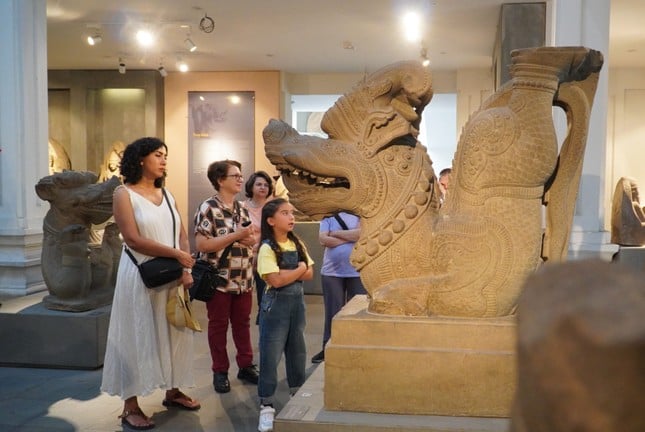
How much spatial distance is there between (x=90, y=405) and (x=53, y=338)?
908 mm

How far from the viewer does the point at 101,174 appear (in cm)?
1138

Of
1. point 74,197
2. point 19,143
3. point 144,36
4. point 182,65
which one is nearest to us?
point 74,197

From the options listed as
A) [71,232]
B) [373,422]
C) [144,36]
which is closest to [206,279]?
[71,232]

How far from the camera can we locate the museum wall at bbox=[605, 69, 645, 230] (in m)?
11.5

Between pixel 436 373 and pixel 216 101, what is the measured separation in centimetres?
972

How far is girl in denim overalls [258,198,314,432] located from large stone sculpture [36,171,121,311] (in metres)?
1.73

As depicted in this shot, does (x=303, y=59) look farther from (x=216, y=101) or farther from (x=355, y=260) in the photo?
(x=355, y=260)

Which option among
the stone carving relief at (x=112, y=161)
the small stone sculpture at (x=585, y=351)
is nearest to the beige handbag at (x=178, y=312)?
the small stone sculpture at (x=585, y=351)

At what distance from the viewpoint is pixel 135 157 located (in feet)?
→ 11.6

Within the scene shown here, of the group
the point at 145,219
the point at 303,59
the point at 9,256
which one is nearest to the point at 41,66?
the point at 9,256

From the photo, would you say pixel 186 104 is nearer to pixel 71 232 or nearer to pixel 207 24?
pixel 207 24

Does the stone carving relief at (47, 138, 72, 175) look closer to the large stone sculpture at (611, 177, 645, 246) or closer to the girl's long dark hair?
the large stone sculpture at (611, 177, 645, 246)

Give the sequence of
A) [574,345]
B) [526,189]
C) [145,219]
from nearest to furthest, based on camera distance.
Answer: [574,345] → [526,189] → [145,219]

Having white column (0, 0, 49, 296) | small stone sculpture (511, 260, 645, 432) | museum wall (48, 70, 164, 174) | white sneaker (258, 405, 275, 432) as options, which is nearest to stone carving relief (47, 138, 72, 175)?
museum wall (48, 70, 164, 174)
